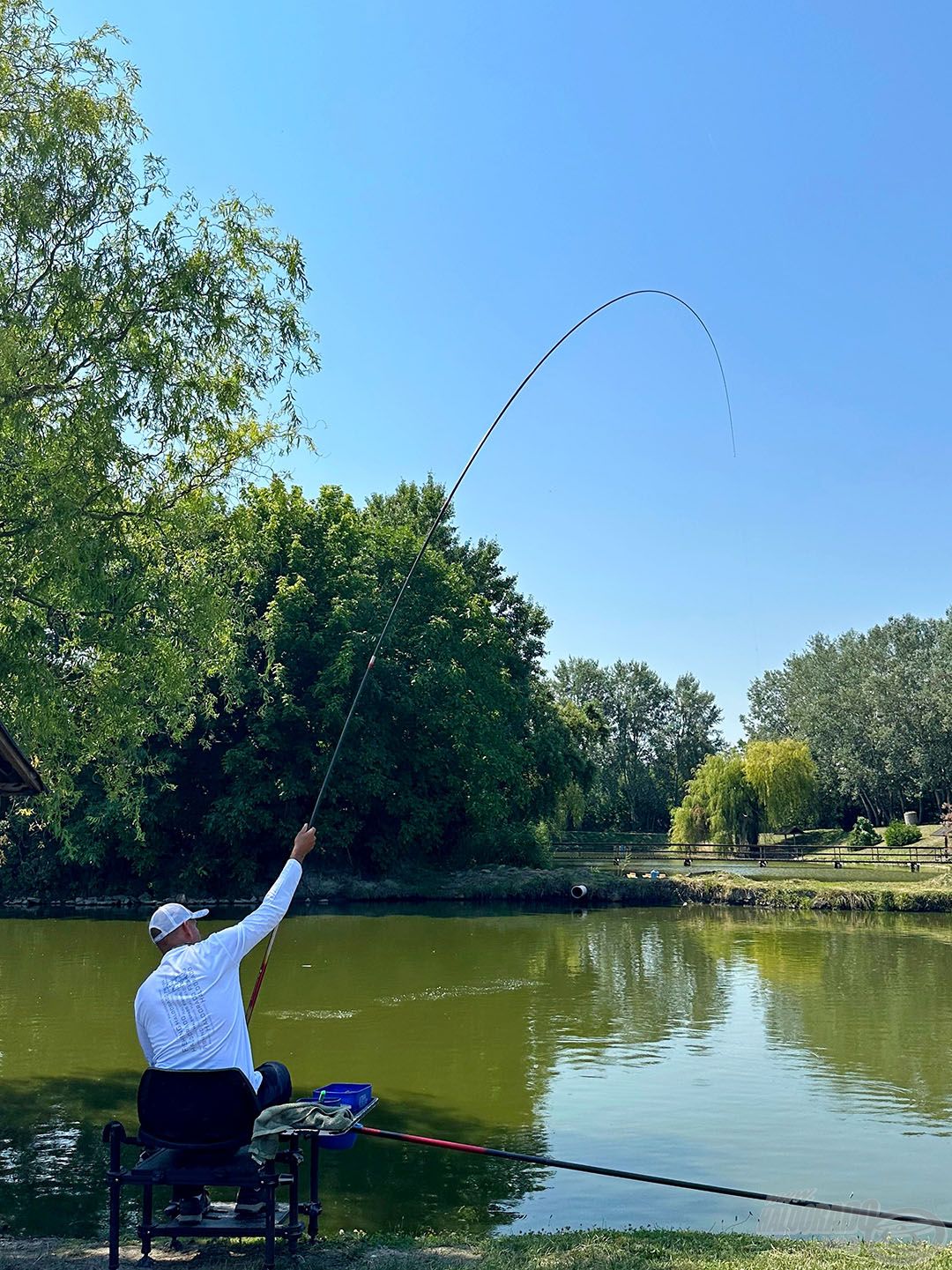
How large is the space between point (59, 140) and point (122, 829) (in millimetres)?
24463

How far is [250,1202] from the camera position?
16.4 feet

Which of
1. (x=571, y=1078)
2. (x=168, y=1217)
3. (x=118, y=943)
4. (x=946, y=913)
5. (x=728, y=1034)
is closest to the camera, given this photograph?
(x=168, y=1217)

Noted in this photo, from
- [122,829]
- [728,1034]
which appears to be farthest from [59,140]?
[122,829]

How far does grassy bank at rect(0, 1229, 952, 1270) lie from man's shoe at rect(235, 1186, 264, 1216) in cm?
23

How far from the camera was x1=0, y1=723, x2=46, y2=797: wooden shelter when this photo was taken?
7527 mm

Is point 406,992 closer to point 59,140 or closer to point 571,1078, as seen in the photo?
point 571,1078

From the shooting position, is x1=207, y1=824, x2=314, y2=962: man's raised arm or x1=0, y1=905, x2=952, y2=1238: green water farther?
x1=0, y1=905, x2=952, y2=1238: green water

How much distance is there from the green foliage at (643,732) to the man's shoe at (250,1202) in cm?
8205

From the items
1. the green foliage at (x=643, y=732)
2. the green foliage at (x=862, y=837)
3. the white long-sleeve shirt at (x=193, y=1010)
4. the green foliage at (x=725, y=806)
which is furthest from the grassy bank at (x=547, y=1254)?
the green foliage at (x=643, y=732)

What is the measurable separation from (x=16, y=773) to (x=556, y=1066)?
7887 mm

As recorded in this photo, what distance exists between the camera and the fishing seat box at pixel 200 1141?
4.70 meters

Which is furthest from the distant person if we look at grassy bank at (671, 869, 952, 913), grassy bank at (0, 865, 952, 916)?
grassy bank at (671, 869, 952, 913)

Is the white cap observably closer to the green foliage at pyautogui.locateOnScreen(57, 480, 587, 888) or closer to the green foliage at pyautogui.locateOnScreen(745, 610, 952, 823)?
the green foliage at pyautogui.locateOnScreen(57, 480, 587, 888)

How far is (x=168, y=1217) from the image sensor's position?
5129mm
